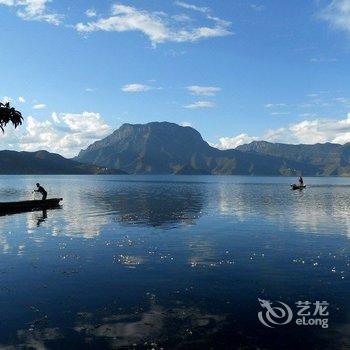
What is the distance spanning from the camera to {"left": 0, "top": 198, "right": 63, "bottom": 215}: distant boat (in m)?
65.1

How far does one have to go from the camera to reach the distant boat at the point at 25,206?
214 ft

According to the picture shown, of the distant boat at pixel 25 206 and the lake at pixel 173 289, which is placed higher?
the distant boat at pixel 25 206

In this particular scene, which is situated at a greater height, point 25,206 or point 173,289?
point 25,206

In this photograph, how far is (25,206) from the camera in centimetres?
6975

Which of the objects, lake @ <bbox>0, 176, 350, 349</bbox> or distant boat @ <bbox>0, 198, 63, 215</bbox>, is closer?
lake @ <bbox>0, 176, 350, 349</bbox>

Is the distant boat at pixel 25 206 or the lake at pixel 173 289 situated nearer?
the lake at pixel 173 289

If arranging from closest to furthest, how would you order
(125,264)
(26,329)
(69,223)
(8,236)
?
(26,329), (125,264), (8,236), (69,223)

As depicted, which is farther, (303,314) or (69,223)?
(69,223)

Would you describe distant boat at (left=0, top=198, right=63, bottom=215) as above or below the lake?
above

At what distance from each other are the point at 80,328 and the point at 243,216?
45.9 m

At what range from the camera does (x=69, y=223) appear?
51469mm

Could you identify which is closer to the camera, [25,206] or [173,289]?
[173,289]

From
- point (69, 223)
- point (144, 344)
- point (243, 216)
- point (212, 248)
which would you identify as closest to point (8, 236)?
point (69, 223)

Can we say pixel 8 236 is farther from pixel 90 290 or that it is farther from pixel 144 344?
pixel 144 344
